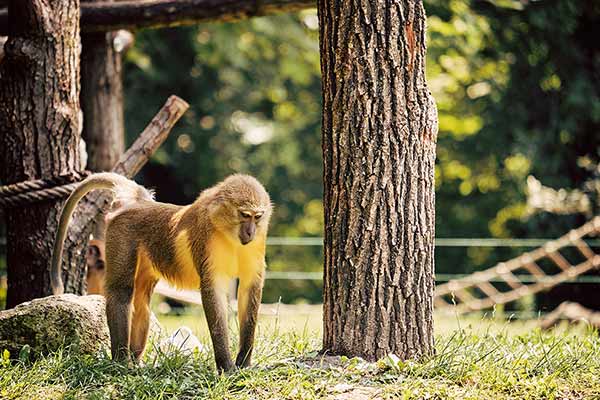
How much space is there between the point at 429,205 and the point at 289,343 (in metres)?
1.40

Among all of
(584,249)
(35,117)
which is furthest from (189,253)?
(584,249)

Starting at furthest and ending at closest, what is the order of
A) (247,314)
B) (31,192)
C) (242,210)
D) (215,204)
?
(31,192)
(247,314)
(215,204)
(242,210)

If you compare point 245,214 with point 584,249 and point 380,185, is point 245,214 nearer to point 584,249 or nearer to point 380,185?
point 380,185

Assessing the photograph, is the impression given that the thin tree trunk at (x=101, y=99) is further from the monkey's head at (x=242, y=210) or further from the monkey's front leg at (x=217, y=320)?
the monkey's front leg at (x=217, y=320)

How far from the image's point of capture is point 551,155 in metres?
14.3

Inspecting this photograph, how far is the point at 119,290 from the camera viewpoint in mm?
5762

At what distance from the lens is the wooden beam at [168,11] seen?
7945 mm

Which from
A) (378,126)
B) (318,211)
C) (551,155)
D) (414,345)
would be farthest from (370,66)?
(318,211)

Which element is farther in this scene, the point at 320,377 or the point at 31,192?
the point at 31,192

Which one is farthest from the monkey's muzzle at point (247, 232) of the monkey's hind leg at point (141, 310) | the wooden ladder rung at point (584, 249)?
the wooden ladder rung at point (584, 249)

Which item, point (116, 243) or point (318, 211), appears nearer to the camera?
point (116, 243)

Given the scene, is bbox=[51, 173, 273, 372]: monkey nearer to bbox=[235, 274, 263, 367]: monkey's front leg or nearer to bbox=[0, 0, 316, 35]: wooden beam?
bbox=[235, 274, 263, 367]: monkey's front leg

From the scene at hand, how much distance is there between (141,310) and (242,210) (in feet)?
4.59

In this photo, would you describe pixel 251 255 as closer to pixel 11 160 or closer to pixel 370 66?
pixel 370 66
